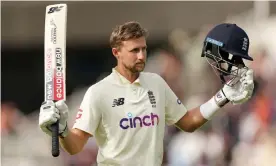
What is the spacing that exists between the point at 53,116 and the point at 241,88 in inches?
44.2

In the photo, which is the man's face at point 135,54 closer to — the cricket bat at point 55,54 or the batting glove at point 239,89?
the cricket bat at point 55,54

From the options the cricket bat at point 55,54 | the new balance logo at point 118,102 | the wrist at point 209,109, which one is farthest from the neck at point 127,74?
the wrist at point 209,109

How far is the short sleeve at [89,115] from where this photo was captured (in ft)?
16.3

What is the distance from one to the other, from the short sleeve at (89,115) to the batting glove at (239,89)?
0.73 metres

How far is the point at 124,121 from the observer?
499cm

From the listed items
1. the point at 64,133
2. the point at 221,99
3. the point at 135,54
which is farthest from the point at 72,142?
the point at 221,99

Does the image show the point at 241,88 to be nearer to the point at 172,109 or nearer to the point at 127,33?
the point at 172,109

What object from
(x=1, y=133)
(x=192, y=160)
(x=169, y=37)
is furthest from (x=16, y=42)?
(x=192, y=160)

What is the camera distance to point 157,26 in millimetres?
9109

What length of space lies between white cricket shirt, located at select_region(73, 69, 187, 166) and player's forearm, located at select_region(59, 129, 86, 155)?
63mm

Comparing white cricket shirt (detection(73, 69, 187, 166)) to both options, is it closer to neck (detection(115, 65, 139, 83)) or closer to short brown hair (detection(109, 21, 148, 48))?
neck (detection(115, 65, 139, 83))

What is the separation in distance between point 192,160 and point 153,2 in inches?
78.4

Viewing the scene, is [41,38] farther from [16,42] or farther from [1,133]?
[1,133]

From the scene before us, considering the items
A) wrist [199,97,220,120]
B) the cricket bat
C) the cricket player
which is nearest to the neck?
the cricket player
